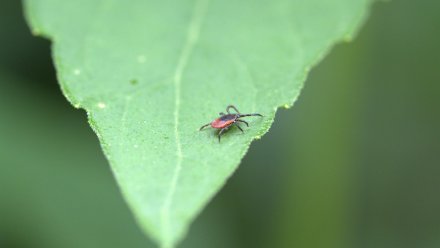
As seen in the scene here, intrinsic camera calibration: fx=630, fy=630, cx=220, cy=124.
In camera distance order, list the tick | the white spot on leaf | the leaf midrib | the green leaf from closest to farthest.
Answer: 1. the leaf midrib
2. the green leaf
3. the tick
4. the white spot on leaf

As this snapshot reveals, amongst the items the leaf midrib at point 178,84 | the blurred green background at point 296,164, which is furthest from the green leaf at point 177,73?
the blurred green background at point 296,164

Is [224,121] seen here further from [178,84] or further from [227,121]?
[178,84]

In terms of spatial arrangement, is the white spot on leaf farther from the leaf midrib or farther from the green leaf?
the leaf midrib

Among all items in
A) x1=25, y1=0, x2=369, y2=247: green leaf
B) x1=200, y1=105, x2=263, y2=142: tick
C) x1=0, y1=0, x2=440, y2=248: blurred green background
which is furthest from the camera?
x1=0, y1=0, x2=440, y2=248: blurred green background

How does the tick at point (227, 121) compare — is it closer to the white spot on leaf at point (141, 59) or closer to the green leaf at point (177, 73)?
the green leaf at point (177, 73)

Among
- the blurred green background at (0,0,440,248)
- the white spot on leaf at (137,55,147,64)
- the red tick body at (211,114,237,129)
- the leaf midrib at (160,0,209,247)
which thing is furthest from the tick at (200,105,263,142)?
the blurred green background at (0,0,440,248)

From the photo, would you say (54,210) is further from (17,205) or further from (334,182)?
(334,182)
